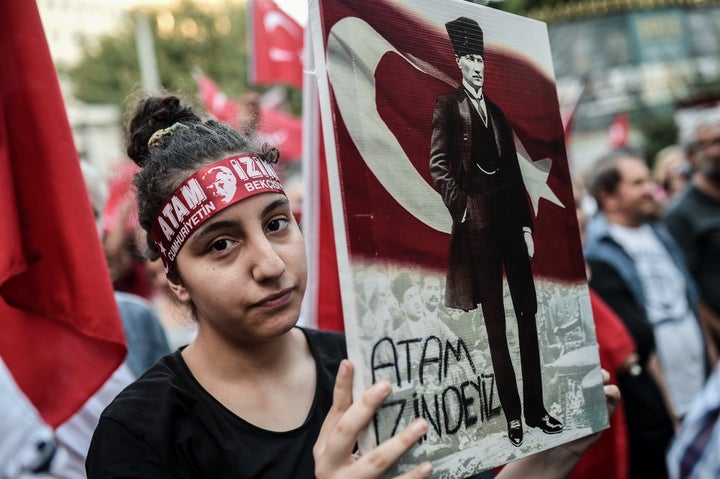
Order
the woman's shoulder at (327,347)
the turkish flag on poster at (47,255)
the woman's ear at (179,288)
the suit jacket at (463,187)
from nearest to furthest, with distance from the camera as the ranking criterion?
the suit jacket at (463,187)
the woman's ear at (179,288)
the woman's shoulder at (327,347)
the turkish flag on poster at (47,255)

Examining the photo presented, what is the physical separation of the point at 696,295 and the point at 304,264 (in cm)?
332

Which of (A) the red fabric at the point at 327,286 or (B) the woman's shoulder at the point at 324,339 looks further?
(A) the red fabric at the point at 327,286

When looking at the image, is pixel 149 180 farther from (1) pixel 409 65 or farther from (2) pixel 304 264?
(1) pixel 409 65

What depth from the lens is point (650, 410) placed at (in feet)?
11.6

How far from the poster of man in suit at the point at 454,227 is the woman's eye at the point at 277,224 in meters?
0.30

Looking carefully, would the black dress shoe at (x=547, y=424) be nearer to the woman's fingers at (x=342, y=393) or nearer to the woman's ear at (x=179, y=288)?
the woman's fingers at (x=342, y=393)

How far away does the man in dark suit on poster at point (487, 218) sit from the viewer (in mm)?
1354

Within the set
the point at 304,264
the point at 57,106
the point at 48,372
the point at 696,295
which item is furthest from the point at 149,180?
the point at 696,295

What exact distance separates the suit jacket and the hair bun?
0.70 m

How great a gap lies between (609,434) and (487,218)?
196 centimetres

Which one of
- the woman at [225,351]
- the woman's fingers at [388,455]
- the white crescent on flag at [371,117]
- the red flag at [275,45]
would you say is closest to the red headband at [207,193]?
the woman at [225,351]

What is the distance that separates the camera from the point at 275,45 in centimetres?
556

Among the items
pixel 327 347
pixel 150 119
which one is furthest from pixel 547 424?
pixel 150 119

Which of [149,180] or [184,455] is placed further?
[149,180]
